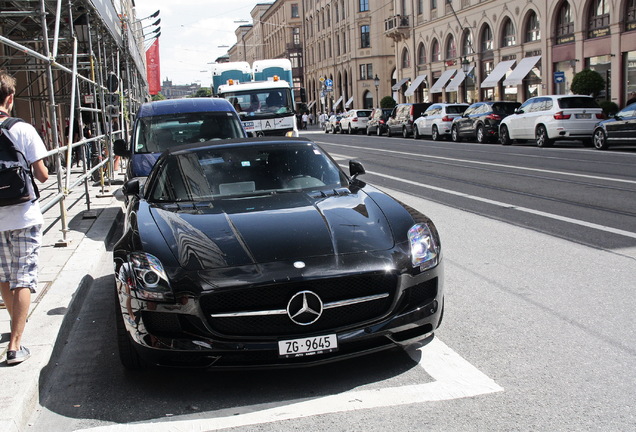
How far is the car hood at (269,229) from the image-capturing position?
165 inches

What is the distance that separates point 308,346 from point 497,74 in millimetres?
41614

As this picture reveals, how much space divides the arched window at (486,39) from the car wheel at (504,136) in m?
18.9

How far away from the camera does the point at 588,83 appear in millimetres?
30766

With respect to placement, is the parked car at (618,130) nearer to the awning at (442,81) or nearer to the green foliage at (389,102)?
the awning at (442,81)

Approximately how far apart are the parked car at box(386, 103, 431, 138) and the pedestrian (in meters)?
34.5

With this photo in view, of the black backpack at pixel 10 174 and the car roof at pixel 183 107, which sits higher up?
the car roof at pixel 183 107

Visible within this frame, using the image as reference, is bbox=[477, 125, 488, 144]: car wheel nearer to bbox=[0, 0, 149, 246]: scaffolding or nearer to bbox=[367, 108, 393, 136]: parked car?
bbox=[0, 0, 149, 246]: scaffolding

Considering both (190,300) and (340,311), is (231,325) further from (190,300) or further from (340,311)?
(340,311)

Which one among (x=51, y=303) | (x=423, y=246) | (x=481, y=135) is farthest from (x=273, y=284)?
(x=481, y=135)

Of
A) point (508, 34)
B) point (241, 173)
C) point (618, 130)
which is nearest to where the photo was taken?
point (241, 173)

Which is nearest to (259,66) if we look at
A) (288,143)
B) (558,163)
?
(558,163)

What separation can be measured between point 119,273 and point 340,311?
4.37ft

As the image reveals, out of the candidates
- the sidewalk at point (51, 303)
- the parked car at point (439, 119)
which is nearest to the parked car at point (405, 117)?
the parked car at point (439, 119)

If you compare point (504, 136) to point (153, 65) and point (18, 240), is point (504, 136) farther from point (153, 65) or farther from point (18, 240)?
point (153, 65)
